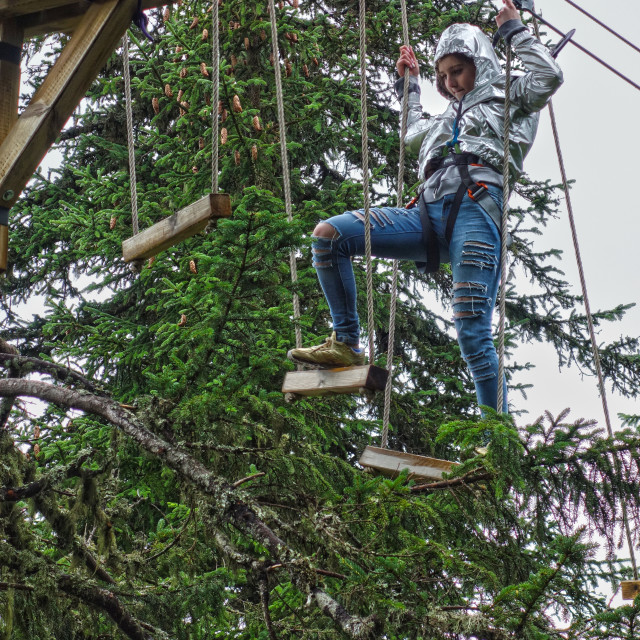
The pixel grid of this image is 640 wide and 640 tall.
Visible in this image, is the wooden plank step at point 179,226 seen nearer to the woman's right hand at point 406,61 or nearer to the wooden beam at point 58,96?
the wooden beam at point 58,96

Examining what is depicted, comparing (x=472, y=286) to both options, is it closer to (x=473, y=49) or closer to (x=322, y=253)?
(x=322, y=253)

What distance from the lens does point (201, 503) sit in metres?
3.34

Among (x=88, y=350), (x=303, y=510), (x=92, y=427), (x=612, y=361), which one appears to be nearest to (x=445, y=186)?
(x=303, y=510)

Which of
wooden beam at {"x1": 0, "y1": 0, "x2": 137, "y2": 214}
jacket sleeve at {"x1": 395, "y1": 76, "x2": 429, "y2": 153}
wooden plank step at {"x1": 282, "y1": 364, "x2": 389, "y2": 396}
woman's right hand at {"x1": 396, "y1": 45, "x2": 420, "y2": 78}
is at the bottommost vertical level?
wooden plank step at {"x1": 282, "y1": 364, "x2": 389, "y2": 396}

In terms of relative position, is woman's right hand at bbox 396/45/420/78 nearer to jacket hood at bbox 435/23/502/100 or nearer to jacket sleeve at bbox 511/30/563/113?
jacket hood at bbox 435/23/502/100

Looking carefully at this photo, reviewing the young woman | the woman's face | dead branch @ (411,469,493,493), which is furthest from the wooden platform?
dead branch @ (411,469,493,493)

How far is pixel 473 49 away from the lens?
4328 mm

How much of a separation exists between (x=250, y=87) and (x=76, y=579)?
6.03 m

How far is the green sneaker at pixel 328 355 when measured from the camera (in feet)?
13.4

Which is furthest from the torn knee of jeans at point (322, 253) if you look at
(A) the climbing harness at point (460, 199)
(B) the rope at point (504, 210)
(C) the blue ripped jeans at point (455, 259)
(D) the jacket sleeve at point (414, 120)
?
(D) the jacket sleeve at point (414, 120)

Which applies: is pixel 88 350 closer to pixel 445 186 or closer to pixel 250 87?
pixel 250 87

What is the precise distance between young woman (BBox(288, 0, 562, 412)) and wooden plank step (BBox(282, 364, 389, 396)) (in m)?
0.08

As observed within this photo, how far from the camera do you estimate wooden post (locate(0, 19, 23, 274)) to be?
3734 mm

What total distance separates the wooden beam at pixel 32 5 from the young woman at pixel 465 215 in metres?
1.18
